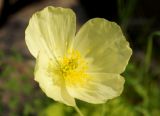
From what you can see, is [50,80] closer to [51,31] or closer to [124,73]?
[51,31]

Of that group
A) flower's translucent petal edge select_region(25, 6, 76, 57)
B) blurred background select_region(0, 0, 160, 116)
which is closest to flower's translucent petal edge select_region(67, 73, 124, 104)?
flower's translucent petal edge select_region(25, 6, 76, 57)

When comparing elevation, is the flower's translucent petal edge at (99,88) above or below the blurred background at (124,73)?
above

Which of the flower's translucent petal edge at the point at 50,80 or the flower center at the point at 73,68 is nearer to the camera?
the flower's translucent petal edge at the point at 50,80

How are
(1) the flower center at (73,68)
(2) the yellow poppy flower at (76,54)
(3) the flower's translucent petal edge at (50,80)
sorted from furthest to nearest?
(1) the flower center at (73,68)
(2) the yellow poppy flower at (76,54)
(3) the flower's translucent petal edge at (50,80)

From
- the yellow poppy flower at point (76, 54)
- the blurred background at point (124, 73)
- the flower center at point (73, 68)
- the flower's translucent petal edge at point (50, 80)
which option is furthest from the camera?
the blurred background at point (124, 73)

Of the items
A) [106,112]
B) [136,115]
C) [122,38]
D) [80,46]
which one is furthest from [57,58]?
[136,115]

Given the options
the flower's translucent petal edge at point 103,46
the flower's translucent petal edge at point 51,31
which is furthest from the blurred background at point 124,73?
the flower's translucent petal edge at point 51,31

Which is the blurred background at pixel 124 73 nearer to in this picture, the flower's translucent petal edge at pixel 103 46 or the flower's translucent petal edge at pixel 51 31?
the flower's translucent petal edge at pixel 103 46

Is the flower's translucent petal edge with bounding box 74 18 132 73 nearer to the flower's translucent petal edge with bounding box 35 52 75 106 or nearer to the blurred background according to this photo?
the flower's translucent petal edge with bounding box 35 52 75 106
